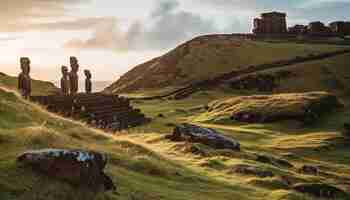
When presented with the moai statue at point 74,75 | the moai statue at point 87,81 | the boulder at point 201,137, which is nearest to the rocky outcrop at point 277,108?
the moai statue at point 87,81

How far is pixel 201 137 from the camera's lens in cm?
3709

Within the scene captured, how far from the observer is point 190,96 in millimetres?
90812

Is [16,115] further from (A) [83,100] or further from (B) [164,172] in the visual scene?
(A) [83,100]

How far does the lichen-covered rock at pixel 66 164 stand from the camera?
16.0 meters

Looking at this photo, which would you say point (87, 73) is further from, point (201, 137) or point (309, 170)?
point (309, 170)

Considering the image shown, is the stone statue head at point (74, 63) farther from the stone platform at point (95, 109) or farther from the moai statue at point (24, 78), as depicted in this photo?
the moai statue at point (24, 78)

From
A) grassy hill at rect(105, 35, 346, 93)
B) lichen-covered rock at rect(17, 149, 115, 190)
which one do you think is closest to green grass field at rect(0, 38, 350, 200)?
lichen-covered rock at rect(17, 149, 115, 190)

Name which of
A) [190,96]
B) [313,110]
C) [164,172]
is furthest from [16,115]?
[190,96]

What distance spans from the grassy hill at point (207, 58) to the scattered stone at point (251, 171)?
3046 inches

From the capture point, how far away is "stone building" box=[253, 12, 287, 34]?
146000 millimetres

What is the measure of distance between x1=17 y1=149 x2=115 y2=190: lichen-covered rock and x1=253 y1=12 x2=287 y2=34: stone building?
438 feet

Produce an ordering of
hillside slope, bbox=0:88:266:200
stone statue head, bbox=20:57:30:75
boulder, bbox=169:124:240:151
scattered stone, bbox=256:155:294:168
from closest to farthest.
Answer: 1. hillside slope, bbox=0:88:266:200
2. scattered stone, bbox=256:155:294:168
3. boulder, bbox=169:124:240:151
4. stone statue head, bbox=20:57:30:75

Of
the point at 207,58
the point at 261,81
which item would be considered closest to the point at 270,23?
the point at 207,58

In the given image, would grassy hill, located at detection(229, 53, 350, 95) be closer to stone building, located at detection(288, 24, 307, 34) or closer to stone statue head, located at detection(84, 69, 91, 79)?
stone building, located at detection(288, 24, 307, 34)
